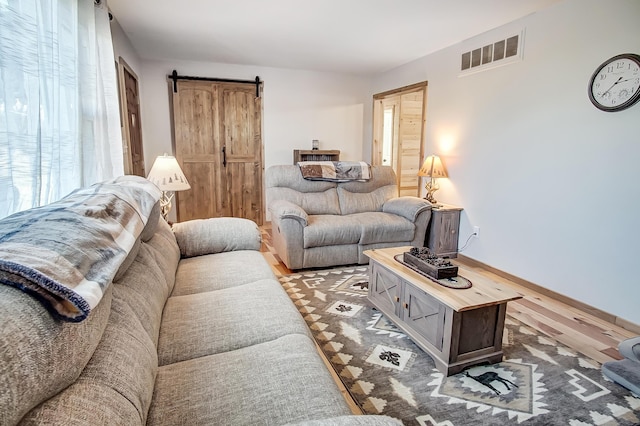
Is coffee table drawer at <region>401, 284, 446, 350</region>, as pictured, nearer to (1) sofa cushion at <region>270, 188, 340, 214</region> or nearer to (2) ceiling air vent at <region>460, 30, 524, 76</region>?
(1) sofa cushion at <region>270, 188, 340, 214</region>

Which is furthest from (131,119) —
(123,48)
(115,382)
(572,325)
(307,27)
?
(572,325)

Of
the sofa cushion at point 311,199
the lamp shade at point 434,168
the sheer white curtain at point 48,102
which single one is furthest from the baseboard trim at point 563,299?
the sheer white curtain at point 48,102

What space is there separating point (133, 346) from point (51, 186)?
0.95 m

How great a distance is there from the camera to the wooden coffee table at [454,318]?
69.5 inches

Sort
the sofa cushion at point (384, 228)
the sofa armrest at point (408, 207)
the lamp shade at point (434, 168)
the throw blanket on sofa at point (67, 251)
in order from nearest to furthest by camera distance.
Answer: the throw blanket on sofa at point (67, 251) → the sofa cushion at point (384, 228) → the sofa armrest at point (408, 207) → the lamp shade at point (434, 168)

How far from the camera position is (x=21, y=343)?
0.56 meters

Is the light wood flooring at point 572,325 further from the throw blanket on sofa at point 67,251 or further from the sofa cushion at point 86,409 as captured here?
the throw blanket on sofa at point 67,251

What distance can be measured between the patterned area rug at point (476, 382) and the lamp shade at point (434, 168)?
1895 mm

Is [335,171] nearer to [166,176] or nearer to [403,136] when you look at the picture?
[166,176]

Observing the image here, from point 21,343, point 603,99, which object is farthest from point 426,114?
point 21,343

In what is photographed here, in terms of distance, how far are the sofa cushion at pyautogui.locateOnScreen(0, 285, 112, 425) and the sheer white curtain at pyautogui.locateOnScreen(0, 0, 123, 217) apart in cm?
78

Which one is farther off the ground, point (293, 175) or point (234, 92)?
point (234, 92)

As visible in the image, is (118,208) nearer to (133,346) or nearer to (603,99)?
(133,346)

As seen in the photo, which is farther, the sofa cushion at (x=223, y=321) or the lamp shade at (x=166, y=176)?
the lamp shade at (x=166, y=176)
